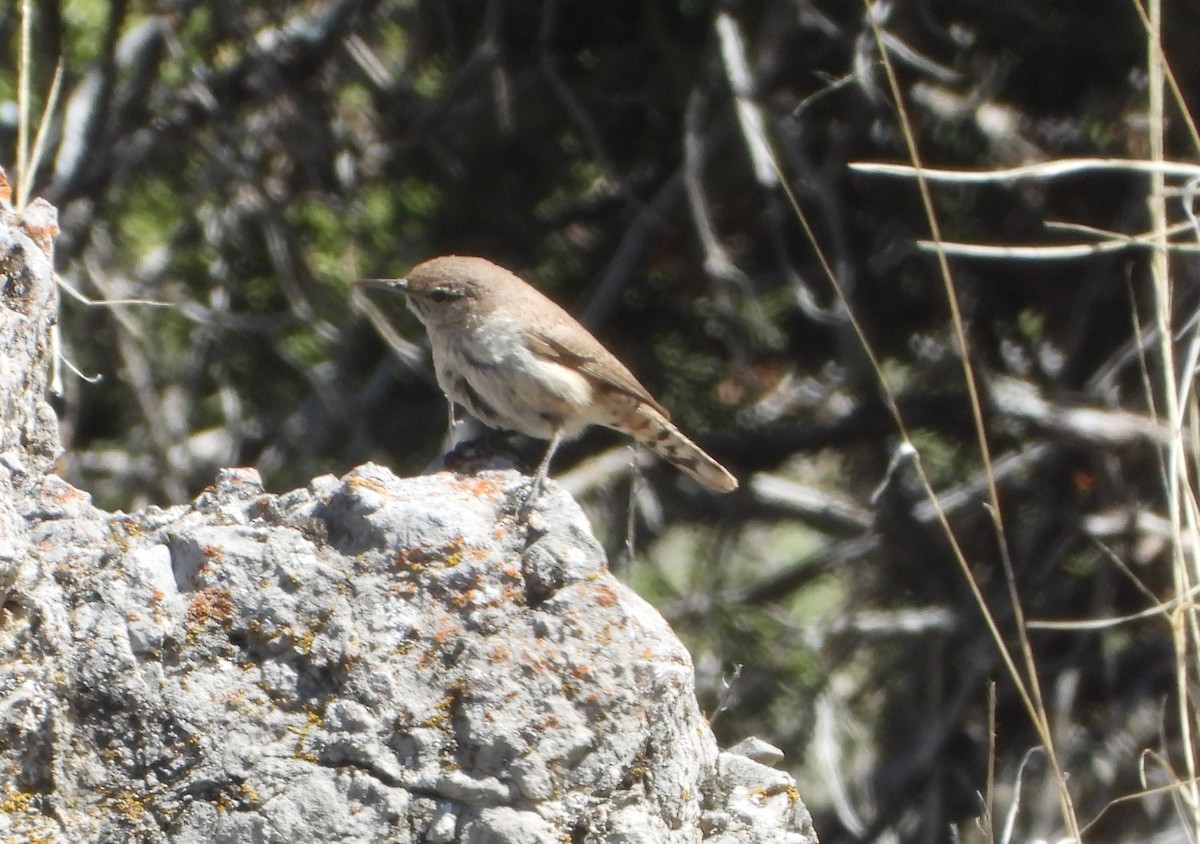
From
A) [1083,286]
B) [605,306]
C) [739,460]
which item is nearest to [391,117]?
[605,306]

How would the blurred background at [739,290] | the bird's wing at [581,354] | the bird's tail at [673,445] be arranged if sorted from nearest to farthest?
the bird's wing at [581,354] → the bird's tail at [673,445] → the blurred background at [739,290]

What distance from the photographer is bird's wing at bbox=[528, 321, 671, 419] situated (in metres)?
4.91

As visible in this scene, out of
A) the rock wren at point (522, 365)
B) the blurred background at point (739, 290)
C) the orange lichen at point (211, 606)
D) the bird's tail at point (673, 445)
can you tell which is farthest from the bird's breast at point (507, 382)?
the orange lichen at point (211, 606)

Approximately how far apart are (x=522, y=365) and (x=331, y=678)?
86.4 inches

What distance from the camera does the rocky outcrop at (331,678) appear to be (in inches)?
99.2

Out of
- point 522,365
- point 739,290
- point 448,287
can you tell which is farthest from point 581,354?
point 739,290

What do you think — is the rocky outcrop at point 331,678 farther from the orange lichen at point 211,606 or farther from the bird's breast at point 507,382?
the bird's breast at point 507,382

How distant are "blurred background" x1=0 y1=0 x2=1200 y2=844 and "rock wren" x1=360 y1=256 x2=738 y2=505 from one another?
500 mm

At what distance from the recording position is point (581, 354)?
492 centimetres

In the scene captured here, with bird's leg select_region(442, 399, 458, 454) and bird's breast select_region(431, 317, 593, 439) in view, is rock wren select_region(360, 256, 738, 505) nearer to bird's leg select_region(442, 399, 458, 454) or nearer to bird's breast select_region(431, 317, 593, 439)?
bird's breast select_region(431, 317, 593, 439)

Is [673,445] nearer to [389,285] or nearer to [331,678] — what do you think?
[389,285]

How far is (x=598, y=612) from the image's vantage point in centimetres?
271

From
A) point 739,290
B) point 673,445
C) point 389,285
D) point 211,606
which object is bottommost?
point 673,445

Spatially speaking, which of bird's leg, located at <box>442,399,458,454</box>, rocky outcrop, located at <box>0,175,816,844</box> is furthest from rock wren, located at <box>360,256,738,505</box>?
rocky outcrop, located at <box>0,175,816,844</box>
